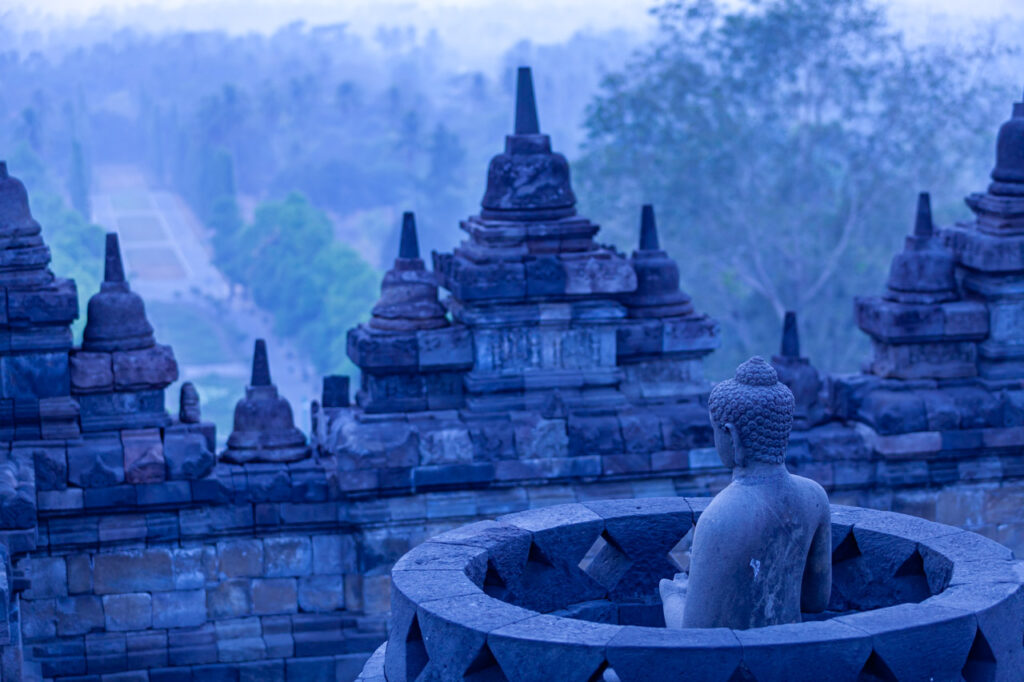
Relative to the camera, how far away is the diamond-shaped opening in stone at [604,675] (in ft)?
15.4

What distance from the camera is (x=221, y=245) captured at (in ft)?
101

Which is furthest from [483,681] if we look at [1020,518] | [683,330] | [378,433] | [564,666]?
[1020,518]

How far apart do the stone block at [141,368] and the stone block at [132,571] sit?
1030mm

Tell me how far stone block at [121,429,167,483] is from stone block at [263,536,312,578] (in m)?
0.81

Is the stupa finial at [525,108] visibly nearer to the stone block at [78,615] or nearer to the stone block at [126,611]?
the stone block at [126,611]

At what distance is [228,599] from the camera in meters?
8.90

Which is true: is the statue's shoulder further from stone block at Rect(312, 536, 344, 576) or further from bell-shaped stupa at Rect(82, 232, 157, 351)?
bell-shaped stupa at Rect(82, 232, 157, 351)

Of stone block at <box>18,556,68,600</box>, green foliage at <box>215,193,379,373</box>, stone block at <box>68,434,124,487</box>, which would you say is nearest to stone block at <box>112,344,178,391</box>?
stone block at <box>68,434,124,487</box>

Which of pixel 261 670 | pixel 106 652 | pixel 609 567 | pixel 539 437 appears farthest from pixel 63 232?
pixel 609 567

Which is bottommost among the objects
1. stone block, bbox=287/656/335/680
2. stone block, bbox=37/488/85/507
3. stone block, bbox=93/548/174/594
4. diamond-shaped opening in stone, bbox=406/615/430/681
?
stone block, bbox=287/656/335/680

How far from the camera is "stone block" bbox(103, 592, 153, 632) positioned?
28.7 ft

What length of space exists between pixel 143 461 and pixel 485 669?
4238 mm

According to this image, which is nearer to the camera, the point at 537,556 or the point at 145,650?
the point at 537,556

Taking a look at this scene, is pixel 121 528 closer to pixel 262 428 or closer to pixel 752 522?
pixel 262 428
